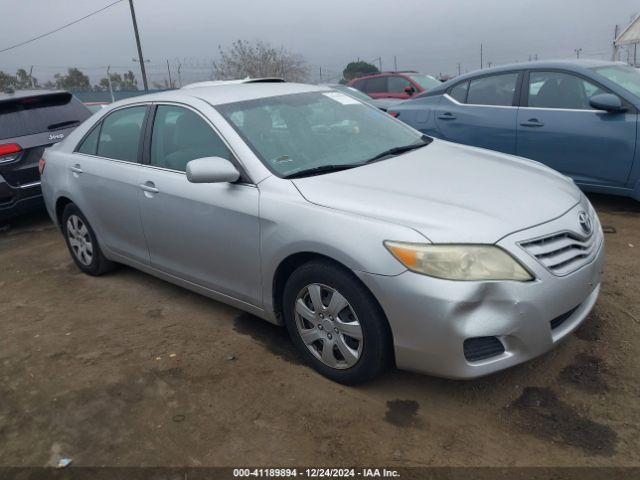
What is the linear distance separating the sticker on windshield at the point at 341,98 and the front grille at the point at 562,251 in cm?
190

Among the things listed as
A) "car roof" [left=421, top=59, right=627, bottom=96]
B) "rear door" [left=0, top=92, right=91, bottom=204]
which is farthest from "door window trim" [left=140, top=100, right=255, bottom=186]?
"car roof" [left=421, top=59, right=627, bottom=96]

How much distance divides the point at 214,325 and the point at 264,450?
4.55 ft

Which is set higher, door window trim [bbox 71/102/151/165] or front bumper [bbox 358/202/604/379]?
door window trim [bbox 71/102/151/165]

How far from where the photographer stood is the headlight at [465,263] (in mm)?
2438

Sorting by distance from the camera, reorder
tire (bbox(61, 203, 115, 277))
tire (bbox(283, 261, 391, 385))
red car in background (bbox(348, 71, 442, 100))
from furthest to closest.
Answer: red car in background (bbox(348, 71, 442, 100)) → tire (bbox(61, 203, 115, 277)) → tire (bbox(283, 261, 391, 385))

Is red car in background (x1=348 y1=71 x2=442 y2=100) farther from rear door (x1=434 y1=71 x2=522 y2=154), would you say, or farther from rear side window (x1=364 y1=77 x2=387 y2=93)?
rear door (x1=434 y1=71 x2=522 y2=154)

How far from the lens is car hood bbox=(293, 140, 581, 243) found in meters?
2.55

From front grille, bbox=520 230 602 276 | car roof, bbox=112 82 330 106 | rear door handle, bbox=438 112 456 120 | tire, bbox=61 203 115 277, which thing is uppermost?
car roof, bbox=112 82 330 106

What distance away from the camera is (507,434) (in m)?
2.53

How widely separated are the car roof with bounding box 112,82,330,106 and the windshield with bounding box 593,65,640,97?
3.03 meters

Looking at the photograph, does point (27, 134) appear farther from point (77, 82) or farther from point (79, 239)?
point (77, 82)

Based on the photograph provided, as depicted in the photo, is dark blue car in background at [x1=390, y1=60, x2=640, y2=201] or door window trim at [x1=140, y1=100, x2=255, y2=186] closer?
door window trim at [x1=140, y1=100, x2=255, y2=186]

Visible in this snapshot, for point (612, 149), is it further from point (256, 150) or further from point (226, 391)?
point (226, 391)

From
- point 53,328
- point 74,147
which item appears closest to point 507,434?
point 53,328
